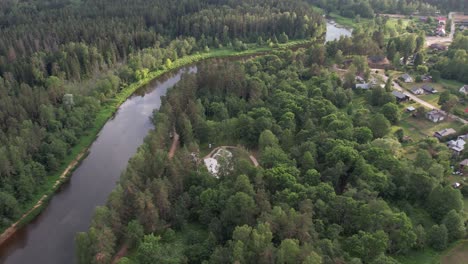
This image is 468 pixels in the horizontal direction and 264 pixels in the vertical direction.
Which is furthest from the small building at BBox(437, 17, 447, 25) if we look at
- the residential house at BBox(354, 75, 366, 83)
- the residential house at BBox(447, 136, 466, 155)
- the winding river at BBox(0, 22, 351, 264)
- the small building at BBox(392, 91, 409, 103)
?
the winding river at BBox(0, 22, 351, 264)

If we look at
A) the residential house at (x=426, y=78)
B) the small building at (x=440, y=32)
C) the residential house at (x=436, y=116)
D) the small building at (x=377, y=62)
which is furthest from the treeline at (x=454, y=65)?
the small building at (x=440, y=32)

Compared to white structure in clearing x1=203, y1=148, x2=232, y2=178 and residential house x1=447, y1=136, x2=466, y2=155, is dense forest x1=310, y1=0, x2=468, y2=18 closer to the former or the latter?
residential house x1=447, y1=136, x2=466, y2=155

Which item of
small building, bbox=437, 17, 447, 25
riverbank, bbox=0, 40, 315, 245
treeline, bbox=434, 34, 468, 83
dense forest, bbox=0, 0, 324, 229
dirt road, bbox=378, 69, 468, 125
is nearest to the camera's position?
riverbank, bbox=0, 40, 315, 245

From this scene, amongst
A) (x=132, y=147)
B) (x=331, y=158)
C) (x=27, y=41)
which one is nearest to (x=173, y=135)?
(x=132, y=147)

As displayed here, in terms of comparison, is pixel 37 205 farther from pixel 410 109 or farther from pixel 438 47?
pixel 438 47

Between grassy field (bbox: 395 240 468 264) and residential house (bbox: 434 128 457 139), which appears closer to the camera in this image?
grassy field (bbox: 395 240 468 264)

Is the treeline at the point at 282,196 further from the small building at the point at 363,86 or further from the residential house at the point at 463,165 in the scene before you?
the small building at the point at 363,86
